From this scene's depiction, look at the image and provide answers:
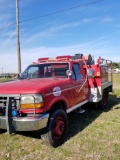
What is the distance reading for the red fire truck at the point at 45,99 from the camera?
14.1 feet

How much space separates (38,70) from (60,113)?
6.11ft

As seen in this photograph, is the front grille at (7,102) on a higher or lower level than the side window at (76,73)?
lower

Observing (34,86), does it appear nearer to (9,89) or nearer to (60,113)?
(9,89)

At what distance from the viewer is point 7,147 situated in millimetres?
4801

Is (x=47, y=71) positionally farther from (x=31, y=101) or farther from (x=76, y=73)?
(x=31, y=101)

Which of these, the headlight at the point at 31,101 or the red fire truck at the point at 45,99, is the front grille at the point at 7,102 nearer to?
the red fire truck at the point at 45,99

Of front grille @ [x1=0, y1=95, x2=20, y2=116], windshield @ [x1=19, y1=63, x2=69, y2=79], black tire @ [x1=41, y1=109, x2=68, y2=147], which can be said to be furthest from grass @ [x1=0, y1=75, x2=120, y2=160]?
windshield @ [x1=19, y1=63, x2=69, y2=79]

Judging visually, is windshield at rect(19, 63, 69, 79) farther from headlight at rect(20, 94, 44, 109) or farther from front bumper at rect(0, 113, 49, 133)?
front bumper at rect(0, 113, 49, 133)

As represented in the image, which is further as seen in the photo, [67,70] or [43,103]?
[67,70]

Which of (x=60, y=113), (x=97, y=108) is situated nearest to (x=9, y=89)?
(x=60, y=113)

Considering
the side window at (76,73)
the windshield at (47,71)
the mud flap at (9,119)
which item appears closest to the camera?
the mud flap at (9,119)

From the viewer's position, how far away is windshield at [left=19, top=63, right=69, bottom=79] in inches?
239

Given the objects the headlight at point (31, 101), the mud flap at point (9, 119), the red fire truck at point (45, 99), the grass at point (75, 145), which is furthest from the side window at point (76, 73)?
the mud flap at point (9, 119)

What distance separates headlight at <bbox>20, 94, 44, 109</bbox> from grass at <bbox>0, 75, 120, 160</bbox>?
0.98 m
